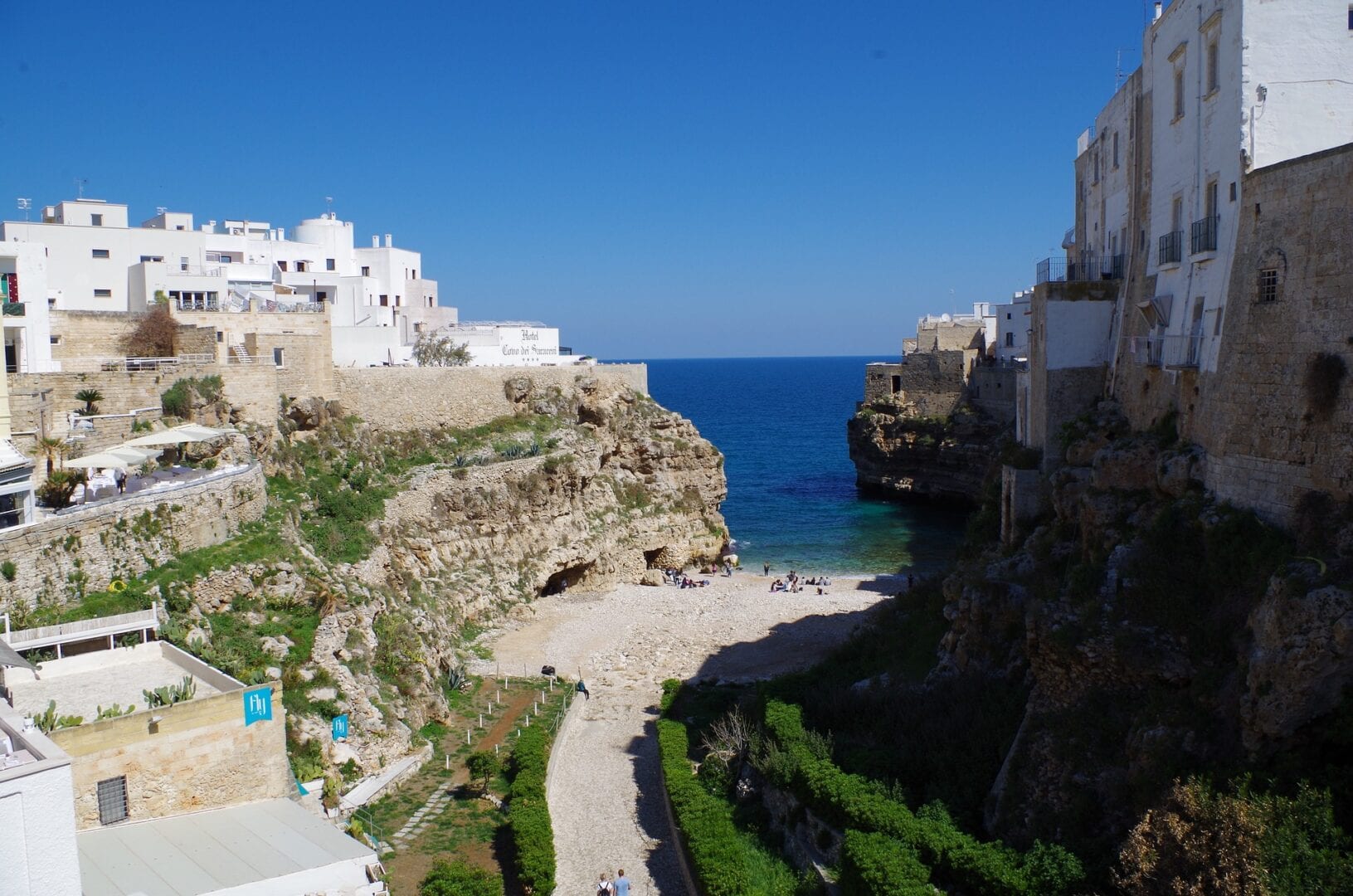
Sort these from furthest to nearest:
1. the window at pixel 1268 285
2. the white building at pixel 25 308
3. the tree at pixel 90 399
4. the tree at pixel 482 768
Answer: the white building at pixel 25 308 < the tree at pixel 90 399 < the tree at pixel 482 768 < the window at pixel 1268 285

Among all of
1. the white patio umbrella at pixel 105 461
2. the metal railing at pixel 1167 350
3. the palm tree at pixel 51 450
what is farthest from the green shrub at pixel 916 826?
the palm tree at pixel 51 450

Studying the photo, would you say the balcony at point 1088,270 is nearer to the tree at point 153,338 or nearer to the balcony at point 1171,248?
the balcony at point 1171,248

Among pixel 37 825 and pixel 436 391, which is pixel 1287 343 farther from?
pixel 436 391

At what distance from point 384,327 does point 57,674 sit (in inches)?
1093

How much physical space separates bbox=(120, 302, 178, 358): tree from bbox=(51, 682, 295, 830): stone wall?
65.6 ft

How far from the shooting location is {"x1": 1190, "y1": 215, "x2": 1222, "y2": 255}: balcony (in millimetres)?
18516

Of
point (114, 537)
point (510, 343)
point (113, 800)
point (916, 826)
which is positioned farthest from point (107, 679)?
point (510, 343)

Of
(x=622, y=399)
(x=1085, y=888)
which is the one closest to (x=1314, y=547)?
(x=1085, y=888)

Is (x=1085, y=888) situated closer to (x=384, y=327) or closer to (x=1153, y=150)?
(x=1153, y=150)

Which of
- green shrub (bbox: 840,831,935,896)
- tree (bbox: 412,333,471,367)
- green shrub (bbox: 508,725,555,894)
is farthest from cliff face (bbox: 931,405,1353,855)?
tree (bbox: 412,333,471,367)

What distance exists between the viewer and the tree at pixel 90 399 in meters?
28.5

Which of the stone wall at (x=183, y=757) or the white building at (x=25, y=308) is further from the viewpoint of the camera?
the white building at (x=25, y=308)

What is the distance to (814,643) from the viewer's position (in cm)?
3278

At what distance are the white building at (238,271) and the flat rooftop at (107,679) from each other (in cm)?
1753
